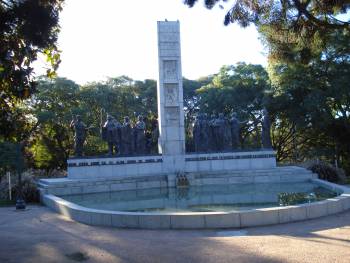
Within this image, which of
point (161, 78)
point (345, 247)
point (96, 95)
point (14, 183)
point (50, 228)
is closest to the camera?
point (345, 247)

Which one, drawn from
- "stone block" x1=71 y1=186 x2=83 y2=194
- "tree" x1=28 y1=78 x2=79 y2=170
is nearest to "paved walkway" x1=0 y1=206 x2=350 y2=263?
"stone block" x1=71 y1=186 x2=83 y2=194

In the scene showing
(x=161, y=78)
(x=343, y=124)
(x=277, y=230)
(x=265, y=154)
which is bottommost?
(x=277, y=230)

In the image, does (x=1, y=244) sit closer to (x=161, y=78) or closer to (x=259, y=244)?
(x=259, y=244)

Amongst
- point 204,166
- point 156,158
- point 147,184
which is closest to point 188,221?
point 147,184

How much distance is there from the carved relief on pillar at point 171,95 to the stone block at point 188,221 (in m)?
11.7

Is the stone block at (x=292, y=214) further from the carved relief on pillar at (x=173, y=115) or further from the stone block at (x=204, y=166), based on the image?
the carved relief on pillar at (x=173, y=115)

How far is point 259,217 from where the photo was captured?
961 cm

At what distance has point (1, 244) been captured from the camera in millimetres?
7992

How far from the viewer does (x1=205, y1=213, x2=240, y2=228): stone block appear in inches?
370

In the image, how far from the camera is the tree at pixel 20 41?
6195 millimetres

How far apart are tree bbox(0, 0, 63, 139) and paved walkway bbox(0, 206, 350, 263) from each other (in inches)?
94.2

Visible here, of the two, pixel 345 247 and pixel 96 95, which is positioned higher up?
pixel 96 95

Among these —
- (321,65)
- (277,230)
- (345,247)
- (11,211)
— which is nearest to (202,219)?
(277,230)

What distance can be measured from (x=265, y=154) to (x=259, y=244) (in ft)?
46.0
